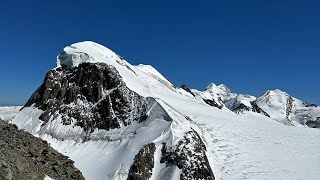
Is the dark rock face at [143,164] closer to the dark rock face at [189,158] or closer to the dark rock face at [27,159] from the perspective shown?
the dark rock face at [189,158]

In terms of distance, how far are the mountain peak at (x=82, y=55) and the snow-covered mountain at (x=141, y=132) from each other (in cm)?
15

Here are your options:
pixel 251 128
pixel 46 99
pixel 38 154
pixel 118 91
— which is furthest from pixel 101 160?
pixel 38 154

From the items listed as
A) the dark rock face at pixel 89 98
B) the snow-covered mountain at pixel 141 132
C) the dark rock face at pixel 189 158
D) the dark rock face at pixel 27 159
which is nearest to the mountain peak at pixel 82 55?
the snow-covered mountain at pixel 141 132

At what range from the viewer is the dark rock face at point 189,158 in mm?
43688

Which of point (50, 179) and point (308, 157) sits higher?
point (308, 157)

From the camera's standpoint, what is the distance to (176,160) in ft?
147

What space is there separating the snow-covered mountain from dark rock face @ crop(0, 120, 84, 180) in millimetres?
20533

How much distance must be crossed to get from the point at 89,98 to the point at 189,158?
18.5 metres

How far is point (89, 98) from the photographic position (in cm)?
5697

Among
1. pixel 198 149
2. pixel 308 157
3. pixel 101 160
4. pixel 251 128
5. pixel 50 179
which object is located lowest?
pixel 50 179

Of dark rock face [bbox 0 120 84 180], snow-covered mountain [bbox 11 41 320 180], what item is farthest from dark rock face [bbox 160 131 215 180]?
dark rock face [bbox 0 120 84 180]

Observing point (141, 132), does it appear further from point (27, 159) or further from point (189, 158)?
point (27, 159)

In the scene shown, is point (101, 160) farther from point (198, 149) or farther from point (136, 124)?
point (198, 149)

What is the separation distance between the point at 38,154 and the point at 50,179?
1.91 metres
